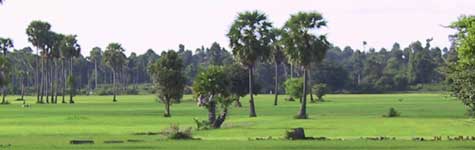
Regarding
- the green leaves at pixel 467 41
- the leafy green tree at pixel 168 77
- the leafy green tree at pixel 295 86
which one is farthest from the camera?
the leafy green tree at pixel 295 86

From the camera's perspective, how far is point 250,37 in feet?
292

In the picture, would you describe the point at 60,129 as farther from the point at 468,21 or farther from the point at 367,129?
the point at 468,21

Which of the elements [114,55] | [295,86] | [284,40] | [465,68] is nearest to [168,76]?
[284,40]

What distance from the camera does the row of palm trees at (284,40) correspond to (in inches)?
3226

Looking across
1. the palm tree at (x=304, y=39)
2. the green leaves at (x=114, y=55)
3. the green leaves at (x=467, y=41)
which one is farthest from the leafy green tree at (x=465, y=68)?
the green leaves at (x=114, y=55)

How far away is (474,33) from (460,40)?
6.32 ft

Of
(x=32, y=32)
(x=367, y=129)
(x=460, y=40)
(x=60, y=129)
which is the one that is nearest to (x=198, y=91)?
(x=60, y=129)

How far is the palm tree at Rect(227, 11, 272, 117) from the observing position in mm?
88500

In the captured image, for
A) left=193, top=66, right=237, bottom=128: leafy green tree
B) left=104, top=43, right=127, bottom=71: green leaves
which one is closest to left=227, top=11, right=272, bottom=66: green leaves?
left=193, top=66, right=237, bottom=128: leafy green tree

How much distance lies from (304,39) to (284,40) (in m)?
1.82

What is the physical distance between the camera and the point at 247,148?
125 feet

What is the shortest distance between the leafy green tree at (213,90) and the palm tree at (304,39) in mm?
13980

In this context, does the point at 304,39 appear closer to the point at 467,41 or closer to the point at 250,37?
the point at 250,37

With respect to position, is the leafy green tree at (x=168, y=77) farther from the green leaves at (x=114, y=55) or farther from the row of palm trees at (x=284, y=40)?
the green leaves at (x=114, y=55)
